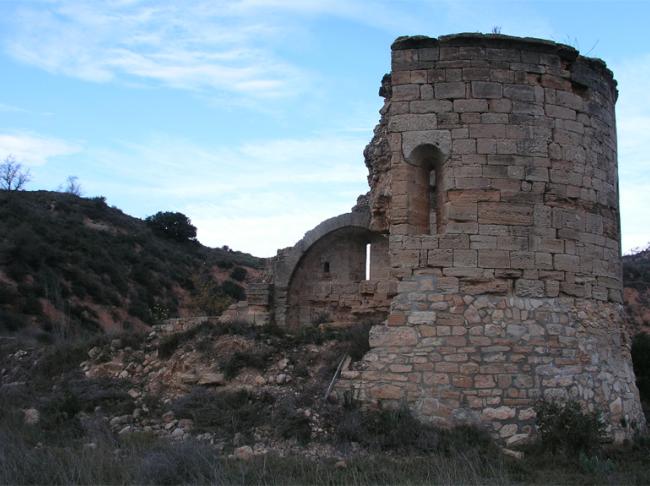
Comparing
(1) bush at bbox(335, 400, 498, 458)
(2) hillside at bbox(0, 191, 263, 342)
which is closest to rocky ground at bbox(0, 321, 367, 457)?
(1) bush at bbox(335, 400, 498, 458)

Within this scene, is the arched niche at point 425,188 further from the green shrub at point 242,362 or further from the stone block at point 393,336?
the green shrub at point 242,362

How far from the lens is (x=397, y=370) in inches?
279

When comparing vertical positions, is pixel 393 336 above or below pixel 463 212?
below

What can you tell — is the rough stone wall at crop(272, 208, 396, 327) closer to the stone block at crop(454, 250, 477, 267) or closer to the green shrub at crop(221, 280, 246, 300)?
the stone block at crop(454, 250, 477, 267)

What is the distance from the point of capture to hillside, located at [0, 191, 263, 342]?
19312 millimetres

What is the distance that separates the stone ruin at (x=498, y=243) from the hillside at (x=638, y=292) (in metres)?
14.1

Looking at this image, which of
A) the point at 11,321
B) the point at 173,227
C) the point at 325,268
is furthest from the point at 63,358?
the point at 173,227

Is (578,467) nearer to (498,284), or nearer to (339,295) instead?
(498,284)

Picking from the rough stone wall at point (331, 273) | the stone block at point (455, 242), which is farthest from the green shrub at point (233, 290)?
the stone block at point (455, 242)

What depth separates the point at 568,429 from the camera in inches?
256

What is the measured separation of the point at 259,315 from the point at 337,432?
4.23 metres

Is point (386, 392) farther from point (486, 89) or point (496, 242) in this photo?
point (486, 89)

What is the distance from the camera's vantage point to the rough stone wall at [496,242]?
7.04 meters

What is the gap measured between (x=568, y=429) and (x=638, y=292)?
2062cm
